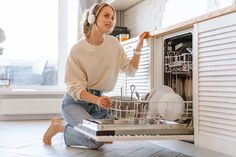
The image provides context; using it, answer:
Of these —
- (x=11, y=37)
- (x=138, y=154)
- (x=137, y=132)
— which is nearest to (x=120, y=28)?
(x=11, y=37)

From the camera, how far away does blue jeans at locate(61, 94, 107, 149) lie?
207cm

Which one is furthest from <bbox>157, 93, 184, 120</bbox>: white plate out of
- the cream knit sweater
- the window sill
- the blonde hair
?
the window sill

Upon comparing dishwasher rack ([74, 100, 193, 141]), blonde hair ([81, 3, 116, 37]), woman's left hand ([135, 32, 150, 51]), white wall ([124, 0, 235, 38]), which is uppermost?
white wall ([124, 0, 235, 38])

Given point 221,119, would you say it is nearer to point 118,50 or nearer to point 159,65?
point 159,65

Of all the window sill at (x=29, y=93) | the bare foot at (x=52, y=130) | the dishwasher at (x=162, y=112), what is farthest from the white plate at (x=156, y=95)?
the window sill at (x=29, y=93)

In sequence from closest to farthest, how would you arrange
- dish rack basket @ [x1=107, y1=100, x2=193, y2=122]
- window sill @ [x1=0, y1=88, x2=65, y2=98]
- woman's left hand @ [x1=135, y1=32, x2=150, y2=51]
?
dish rack basket @ [x1=107, y1=100, x2=193, y2=122] → woman's left hand @ [x1=135, y1=32, x2=150, y2=51] → window sill @ [x1=0, y1=88, x2=65, y2=98]

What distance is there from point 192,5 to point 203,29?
2.85ft

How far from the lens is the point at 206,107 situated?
64.5 inches

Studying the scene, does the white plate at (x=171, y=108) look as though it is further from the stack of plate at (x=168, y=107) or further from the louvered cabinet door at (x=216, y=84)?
the louvered cabinet door at (x=216, y=84)

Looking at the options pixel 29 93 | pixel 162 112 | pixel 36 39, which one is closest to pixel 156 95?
pixel 162 112

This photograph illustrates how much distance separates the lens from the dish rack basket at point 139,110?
5.68ft

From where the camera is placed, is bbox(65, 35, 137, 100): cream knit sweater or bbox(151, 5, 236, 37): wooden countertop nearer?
bbox(151, 5, 236, 37): wooden countertop

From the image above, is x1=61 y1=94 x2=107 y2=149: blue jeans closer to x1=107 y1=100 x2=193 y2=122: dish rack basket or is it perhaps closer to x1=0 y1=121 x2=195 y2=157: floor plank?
x1=0 y1=121 x2=195 y2=157: floor plank

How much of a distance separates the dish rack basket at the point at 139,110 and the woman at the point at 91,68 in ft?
1.10
